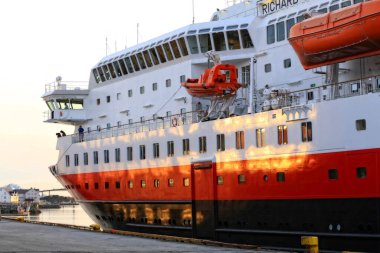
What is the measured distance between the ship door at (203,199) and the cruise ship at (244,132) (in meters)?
0.05

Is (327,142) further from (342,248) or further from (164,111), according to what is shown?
(164,111)

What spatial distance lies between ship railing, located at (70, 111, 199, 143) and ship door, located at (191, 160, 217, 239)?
2.35 metres

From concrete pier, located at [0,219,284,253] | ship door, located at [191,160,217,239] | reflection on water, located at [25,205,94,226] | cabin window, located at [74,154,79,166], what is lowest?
reflection on water, located at [25,205,94,226]

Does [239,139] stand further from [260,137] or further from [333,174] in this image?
[333,174]

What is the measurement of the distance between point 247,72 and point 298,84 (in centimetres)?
306

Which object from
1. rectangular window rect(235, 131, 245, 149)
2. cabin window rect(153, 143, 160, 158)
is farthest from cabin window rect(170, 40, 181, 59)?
rectangular window rect(235, 131, 245, 149)

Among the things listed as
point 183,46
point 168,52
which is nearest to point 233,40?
point 183,46

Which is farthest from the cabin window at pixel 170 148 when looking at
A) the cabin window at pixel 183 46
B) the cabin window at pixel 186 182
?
the cabin window at pixel 183 46

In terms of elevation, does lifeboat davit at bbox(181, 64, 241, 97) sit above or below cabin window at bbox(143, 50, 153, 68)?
below

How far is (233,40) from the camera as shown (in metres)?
24.0

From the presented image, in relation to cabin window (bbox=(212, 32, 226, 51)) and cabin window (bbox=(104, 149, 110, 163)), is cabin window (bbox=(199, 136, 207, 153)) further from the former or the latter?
cabin window (bbox=(104, 149, 110, 163))

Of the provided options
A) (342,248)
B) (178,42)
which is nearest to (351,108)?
(342,248)

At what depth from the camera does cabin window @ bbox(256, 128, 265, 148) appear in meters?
19.9

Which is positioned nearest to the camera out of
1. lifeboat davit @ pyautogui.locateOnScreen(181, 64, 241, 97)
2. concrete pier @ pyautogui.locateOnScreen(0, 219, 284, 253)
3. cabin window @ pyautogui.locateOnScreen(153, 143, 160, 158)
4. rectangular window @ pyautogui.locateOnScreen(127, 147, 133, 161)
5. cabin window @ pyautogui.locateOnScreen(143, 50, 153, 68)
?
concrete pier @ pyautogui.locateOnScreen(0, 219, 284, 253)
